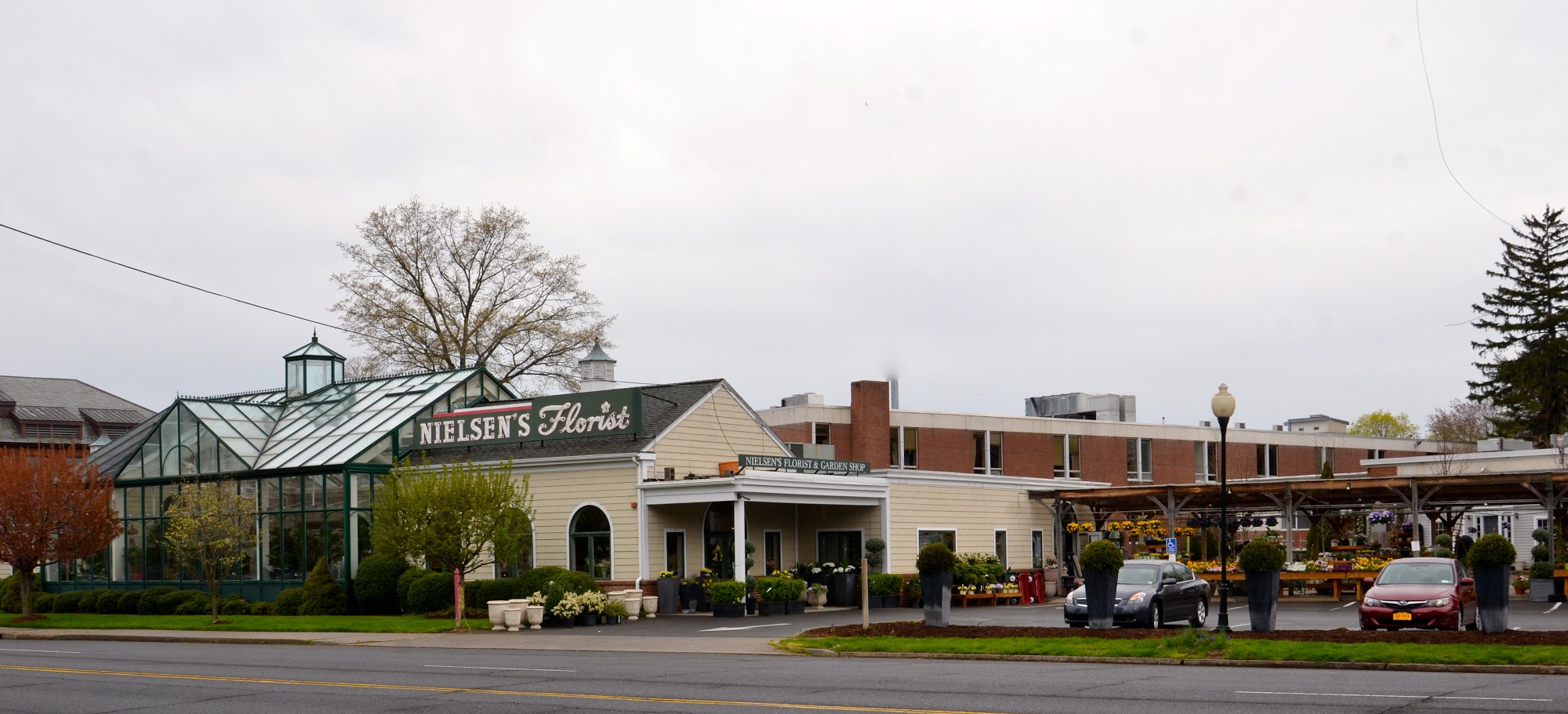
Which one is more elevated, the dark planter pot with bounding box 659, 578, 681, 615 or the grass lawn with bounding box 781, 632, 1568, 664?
the grass lawn with bounding box 781, 632, 1568, 664

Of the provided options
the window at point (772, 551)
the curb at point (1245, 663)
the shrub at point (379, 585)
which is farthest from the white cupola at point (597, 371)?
the curb at point (1245, 663)

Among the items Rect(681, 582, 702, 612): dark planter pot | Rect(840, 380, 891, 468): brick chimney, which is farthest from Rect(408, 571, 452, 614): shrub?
Rect(840, 380, 891, 468): brick chimney

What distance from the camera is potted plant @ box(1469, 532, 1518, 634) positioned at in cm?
2186

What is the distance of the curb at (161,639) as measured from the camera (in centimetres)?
2970

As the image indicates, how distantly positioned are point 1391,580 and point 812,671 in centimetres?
1209

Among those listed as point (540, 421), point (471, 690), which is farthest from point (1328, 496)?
point (471, 690)

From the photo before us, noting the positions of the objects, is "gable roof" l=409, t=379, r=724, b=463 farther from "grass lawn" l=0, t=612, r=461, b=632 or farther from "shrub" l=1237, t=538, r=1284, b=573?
"shrub" l=1237, t=538, r=1284, b=573

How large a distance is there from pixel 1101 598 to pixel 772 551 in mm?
14454

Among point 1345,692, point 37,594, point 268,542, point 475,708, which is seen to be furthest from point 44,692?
point 37,594

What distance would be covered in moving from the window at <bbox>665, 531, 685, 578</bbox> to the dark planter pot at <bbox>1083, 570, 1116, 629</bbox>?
13113 millimetres

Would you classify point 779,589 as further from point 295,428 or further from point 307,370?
point 307,370

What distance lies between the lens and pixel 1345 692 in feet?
49.6

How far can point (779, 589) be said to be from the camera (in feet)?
111

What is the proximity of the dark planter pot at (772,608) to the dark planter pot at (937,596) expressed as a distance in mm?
8276
